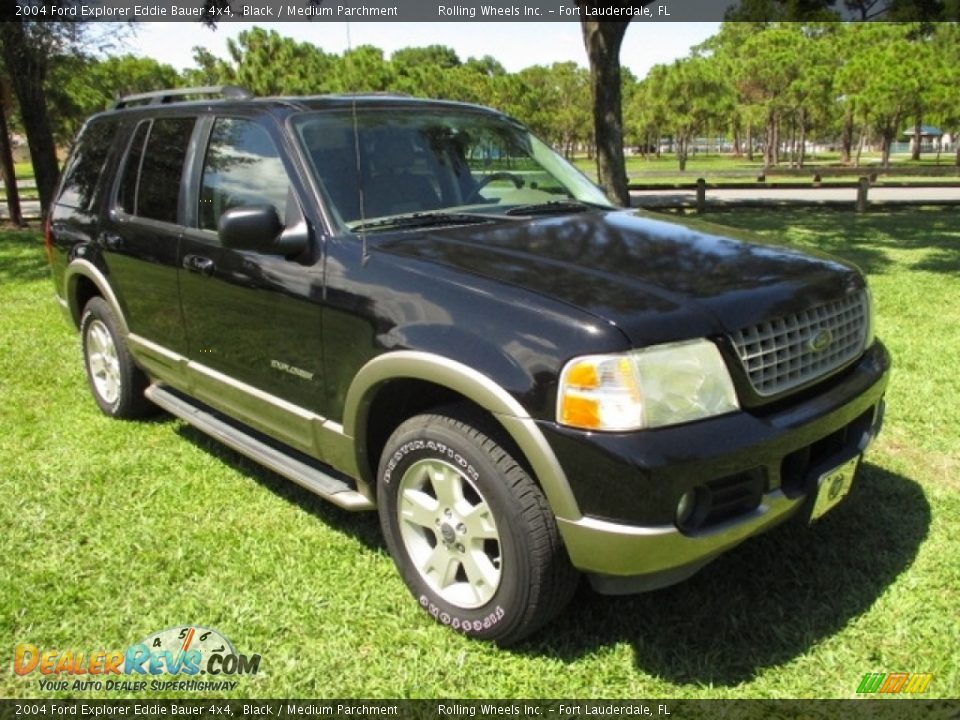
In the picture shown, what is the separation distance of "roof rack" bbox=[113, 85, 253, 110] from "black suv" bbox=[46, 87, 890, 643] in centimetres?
4

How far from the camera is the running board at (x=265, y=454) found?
3166 mm

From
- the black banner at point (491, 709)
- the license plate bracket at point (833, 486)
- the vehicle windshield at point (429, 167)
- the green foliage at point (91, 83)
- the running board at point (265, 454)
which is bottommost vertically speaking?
the black banner at point (491, 709)

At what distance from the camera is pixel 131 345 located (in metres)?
4.55

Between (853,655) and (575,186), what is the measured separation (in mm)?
2445

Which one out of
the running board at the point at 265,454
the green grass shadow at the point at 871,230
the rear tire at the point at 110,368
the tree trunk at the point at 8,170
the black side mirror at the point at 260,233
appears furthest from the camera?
the tree trunk at the point at 8,170

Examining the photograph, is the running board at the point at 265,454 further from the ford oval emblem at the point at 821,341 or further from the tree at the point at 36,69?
the tree at the point at 36,69

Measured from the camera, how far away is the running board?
317cm

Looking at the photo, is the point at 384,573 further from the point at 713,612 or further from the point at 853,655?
the point at 853,655

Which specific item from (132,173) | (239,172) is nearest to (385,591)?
(239,172)

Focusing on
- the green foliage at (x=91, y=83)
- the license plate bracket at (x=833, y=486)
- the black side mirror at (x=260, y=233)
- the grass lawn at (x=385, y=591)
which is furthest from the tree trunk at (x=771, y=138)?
the black side mirror at (x=260, y=233)

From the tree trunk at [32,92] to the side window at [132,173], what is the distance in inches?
425

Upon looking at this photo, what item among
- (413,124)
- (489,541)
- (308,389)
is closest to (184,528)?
(308,389)

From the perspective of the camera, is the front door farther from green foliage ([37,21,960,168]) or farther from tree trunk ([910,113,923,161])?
tree trunk ([910,113,923,161])

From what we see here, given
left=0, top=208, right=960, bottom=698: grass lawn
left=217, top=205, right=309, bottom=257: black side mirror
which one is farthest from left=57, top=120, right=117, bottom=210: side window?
left=217, top=205, right=309, bottom=257: black side mirror
